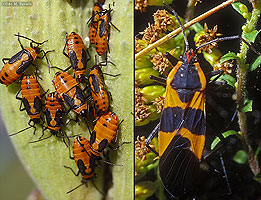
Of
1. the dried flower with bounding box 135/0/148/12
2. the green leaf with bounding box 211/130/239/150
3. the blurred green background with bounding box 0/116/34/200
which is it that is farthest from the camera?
the blurred green background with bounding box 0/116/34/200

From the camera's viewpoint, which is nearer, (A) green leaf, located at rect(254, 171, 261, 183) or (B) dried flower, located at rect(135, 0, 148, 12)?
(B) dried flower, located at rect(135, 0, 148, 12)

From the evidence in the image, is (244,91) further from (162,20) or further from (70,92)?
(70,92)

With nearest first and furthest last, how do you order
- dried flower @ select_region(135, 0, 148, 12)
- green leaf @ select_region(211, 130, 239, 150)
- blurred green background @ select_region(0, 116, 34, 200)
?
dried flower @ select_region(135, 0, 148, 12)
green leaf @ select_region(211, 130, 239, 150)
blurred green background @ select_region(0, 116, 34, 200)

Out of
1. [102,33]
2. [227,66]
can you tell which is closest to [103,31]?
[102,33]

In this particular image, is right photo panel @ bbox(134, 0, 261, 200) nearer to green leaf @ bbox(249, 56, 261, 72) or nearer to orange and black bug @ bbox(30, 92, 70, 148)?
green leaf @ bbox(249, 56, 261, 72)

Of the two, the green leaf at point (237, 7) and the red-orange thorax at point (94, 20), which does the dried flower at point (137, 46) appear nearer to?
the red-orange thorax at point (94, 20)

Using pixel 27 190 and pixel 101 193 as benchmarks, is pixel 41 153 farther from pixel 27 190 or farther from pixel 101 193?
pixel 27 190

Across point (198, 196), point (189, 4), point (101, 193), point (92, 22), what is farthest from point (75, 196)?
point (189, 4)

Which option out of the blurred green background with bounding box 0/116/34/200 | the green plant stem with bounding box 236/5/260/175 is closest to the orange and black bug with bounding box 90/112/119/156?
the green plant stem with bounding box 236/5/260/175
